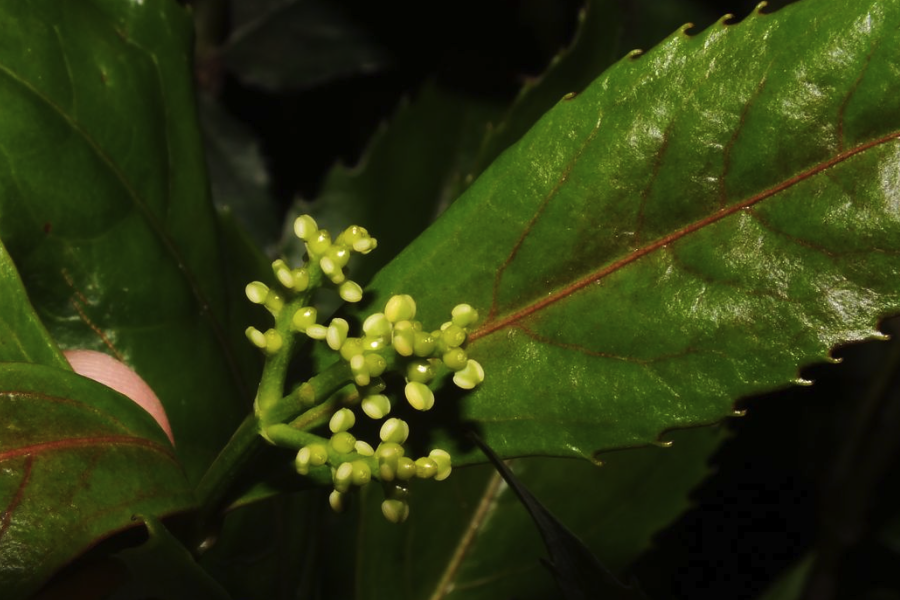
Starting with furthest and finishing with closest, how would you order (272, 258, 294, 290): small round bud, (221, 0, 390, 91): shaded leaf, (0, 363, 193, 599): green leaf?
1. (221, 0, 390, 91): shaded leaf
2. (272, 258, 294, 290): small round bud
3. (0, 363, 193, 599): green leaf

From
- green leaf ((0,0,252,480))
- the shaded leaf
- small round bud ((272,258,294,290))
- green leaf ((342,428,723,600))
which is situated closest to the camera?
small round bud ((272,258,294,290))

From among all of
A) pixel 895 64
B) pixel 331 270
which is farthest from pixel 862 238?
pixel 331 270

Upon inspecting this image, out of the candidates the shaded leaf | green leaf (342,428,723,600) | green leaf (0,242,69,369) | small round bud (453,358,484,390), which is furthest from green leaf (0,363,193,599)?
the shaded leaf

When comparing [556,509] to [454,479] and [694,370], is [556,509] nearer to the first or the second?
[454,479]

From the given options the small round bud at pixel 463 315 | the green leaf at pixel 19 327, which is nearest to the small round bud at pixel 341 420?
the small round bud at pixel 463 315

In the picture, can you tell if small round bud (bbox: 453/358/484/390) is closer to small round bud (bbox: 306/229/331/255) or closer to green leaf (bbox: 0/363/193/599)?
small round bud (bbox: 306/229/331/255)

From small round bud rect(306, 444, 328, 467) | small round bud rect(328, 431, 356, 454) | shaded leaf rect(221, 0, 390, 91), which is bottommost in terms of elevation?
small round bud rect(306, 444, 328, 467)

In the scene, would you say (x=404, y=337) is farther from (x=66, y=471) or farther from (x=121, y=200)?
→ (x=121, y=200)
